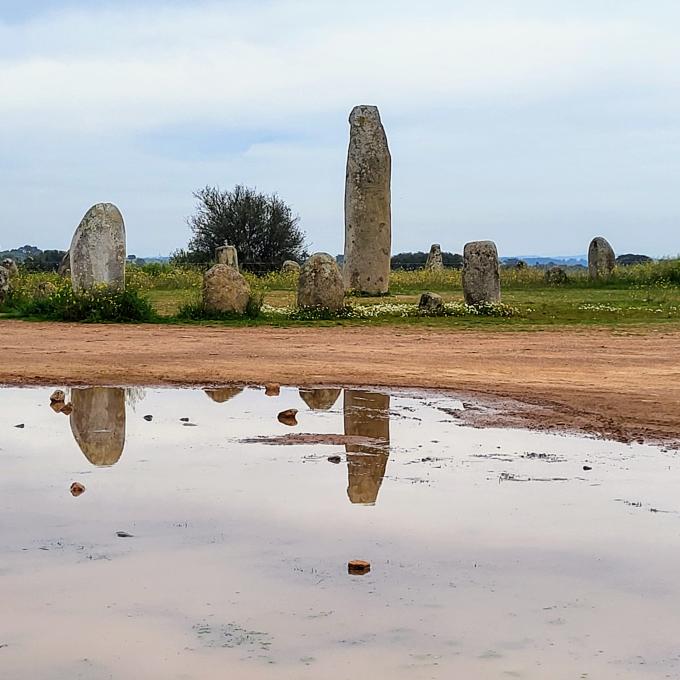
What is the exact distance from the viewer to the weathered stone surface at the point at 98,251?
1988 centimetres

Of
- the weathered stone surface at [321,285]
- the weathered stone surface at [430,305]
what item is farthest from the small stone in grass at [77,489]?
the weathered stone surface at [430,305]

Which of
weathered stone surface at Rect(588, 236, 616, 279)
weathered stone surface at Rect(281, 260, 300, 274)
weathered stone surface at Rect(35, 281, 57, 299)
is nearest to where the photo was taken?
weathered stone surface at Rect(35, 281, 57, 299)

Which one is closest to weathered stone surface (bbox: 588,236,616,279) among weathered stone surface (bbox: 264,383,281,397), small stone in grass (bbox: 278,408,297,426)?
weathered stone surface (bbox: 264,383,281,397)

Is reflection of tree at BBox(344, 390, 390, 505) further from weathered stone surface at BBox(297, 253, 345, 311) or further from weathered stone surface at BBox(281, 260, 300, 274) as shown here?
weathered stone surface at BBox(281, 260, 300, 274)

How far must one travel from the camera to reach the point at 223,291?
773 inches

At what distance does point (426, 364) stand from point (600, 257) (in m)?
21.2

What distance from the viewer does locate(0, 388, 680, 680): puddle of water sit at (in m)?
4.36

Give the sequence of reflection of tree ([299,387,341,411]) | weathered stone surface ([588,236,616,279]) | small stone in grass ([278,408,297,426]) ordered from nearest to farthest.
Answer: small stone in grass ([278,408,297,426]) → reflection of tree ([299,387,341,411]) → weathered stone surface ([588,236,616,279])

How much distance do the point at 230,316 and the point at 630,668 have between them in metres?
15.6

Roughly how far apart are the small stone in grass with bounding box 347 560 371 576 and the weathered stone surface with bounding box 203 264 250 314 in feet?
47.2

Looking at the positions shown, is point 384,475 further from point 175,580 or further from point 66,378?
point 66,378

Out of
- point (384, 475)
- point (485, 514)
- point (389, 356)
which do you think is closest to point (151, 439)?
point (384, 475)

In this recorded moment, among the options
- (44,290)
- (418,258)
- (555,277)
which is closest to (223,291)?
(44,290)

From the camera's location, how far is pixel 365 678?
13.5 feet
